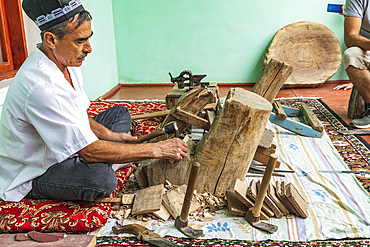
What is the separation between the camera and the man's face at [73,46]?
1.74m

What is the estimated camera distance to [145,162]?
7.61ft

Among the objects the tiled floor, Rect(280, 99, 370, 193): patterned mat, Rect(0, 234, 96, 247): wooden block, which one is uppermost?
Rect(0, 234, 96, 247): wooden block

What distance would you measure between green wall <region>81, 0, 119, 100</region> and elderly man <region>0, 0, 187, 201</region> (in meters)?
2.63

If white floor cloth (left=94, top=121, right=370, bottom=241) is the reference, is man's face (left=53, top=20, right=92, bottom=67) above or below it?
above

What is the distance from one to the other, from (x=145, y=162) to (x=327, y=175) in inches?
61.6

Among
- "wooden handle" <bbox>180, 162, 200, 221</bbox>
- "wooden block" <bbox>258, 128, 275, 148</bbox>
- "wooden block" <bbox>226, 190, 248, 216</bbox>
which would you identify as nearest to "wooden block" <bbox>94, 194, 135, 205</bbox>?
"wooden handle" <bbox>180, 162, 200, 221</bbox>

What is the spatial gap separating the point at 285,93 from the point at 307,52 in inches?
37.7

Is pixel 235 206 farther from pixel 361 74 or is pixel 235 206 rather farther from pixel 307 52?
pixel 307 52

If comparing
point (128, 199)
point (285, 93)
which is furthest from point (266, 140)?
point (285, 93)

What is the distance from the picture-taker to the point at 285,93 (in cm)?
530

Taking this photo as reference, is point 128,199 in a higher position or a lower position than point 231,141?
lower

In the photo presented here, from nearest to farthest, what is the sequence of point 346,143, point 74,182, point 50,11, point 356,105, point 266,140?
point 50,11, point 74,182, point 266,140, point 346,143, point 356,105

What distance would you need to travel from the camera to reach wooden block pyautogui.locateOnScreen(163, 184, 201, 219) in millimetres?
1986

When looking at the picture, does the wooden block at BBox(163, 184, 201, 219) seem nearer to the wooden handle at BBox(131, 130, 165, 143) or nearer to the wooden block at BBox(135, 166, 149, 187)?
the wooden block at BBox(135, 166, 149, 187)
